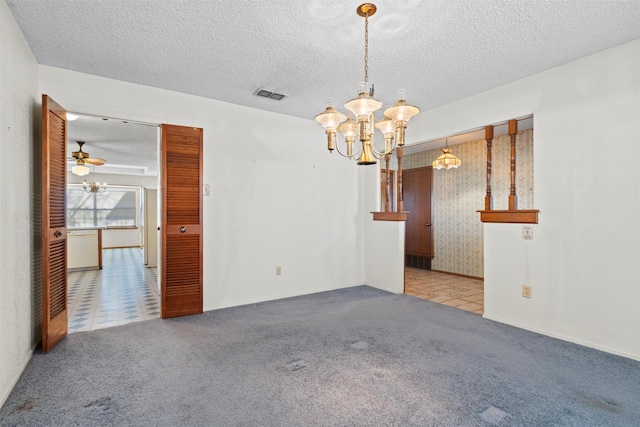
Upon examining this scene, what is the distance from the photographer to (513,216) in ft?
10.9

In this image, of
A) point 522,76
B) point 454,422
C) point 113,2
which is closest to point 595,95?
point 522,76

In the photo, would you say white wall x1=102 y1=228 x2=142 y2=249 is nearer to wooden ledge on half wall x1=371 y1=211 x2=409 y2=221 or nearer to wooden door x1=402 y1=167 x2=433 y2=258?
wooden door x1=402 y1=167 x2=433 y2=258

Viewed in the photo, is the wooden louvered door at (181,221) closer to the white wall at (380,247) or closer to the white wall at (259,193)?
the white wall at (259,193)

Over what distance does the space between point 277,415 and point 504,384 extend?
1476 millimetres

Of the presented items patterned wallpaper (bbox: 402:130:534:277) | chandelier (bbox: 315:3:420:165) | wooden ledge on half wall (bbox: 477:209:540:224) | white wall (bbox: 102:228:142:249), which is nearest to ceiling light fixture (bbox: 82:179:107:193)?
white wall (bbox: 102:228:142:249)

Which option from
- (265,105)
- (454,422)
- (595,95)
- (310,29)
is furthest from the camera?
(265,105)

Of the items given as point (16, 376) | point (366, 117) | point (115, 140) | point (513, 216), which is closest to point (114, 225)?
point (115, 140)

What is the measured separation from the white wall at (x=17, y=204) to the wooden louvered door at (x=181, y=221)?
1041 mm

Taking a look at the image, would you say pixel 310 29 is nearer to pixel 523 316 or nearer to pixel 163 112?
pixel 163 112

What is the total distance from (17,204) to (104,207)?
368 inches

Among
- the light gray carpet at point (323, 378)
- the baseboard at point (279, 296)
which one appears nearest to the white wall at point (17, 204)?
the light gray carpet at point (323, 378)

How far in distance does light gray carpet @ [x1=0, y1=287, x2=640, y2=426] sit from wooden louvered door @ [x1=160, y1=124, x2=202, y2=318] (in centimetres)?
32

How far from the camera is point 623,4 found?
2109 mm

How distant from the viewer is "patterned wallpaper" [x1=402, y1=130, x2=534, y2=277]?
504cm
